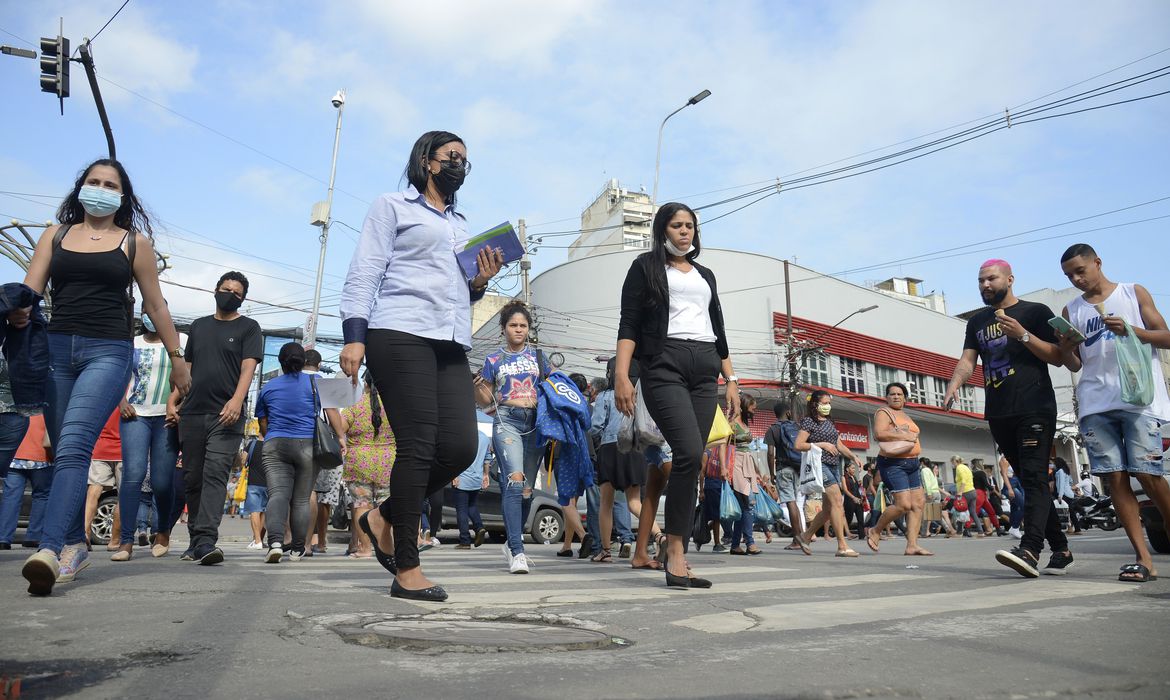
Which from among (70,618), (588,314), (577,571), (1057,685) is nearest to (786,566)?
(577,571)

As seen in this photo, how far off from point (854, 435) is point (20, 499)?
3656 centimetres

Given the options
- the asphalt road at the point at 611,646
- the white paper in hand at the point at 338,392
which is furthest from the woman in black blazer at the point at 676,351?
the white paper in hand at the point at 338,392

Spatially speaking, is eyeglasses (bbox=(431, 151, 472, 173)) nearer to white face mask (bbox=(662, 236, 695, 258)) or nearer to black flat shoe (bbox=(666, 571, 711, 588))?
white face mask (bbox=(662, 236, 695, 258))

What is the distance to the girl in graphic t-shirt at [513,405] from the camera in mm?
6316

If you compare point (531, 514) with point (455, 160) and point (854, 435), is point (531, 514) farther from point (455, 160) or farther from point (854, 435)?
point (854, 435)

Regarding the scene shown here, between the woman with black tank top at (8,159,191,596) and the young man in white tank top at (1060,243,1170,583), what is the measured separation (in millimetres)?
5442

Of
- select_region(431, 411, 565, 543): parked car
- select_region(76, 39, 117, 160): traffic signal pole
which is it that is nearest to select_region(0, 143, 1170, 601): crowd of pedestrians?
select_region(431, 411, 565, 543): parked car

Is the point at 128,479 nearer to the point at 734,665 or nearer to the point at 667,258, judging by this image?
the point at 667,258

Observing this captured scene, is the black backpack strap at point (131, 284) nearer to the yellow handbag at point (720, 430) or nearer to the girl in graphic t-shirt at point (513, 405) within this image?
the girl in graphic t-shirt at point (513, 405)

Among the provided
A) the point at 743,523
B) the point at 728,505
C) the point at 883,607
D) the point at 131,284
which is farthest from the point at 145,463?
the point at 743,523

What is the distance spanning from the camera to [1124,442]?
18.0 feet

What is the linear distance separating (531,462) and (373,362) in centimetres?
321

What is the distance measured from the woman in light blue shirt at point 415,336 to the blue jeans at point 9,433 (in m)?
1.53

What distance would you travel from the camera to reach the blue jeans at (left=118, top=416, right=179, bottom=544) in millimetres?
6535
